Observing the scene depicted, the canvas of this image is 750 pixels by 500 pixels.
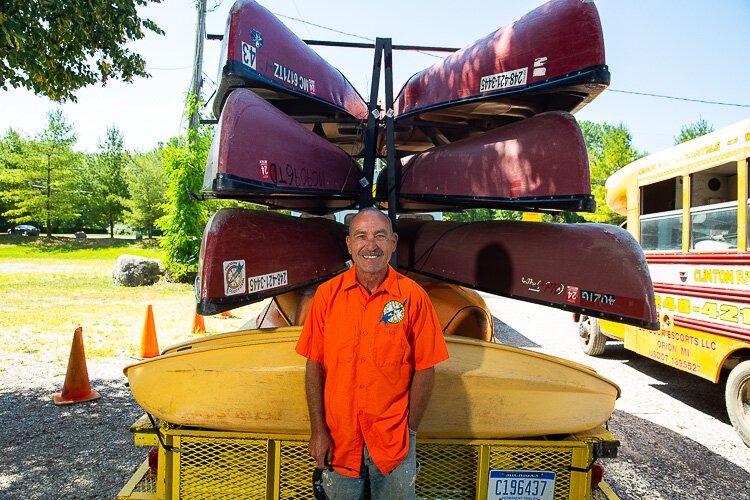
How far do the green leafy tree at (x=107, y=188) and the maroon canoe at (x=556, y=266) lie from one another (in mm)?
41031

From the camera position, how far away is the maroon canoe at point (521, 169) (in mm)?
2652

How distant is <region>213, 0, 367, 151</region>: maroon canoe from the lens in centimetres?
288

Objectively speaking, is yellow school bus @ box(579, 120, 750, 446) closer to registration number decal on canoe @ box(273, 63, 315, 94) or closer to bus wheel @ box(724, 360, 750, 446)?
bus wheel @ box(724, 360, 750, 446)

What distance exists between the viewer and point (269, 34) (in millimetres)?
3086

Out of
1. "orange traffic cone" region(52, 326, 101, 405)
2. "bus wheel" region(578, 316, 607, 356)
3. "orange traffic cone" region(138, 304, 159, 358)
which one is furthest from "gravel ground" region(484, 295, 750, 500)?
"orange traffic cone" region(138, 304, 159, 358)

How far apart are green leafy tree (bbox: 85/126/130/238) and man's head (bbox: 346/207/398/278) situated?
1647 inches

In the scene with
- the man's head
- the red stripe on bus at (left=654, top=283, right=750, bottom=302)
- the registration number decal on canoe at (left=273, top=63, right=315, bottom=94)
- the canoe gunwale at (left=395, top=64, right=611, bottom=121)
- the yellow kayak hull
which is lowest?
the yellow kayak hull

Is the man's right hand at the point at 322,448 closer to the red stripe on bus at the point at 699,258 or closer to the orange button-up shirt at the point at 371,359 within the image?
the orange button-up shirt at the point at 371,359

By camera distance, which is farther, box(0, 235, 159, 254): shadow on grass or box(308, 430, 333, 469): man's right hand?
box(0, 235, 159, 254): shadow on grass

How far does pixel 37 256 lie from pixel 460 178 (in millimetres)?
31443

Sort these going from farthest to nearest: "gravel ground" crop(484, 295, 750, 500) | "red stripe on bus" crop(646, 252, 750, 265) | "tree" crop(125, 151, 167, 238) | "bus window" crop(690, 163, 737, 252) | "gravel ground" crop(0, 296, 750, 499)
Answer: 1. "tree" crop(125, 151, 167, 238)
2. "bus window" crop(690, 163, 737, 252)
3. "red stripe on bus" crop(646, 252, 750, 265)
4. "gravel ground" crop(484, 295, 750, 500)
5. "gravel ground" crop(0, 296, 750, 499)

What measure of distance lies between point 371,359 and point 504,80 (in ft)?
6.94

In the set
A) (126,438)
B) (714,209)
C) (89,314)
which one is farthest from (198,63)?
(714,209)

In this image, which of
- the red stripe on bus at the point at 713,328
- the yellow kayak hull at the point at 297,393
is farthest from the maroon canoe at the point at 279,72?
the red stripe on bus at the point at 713,328
